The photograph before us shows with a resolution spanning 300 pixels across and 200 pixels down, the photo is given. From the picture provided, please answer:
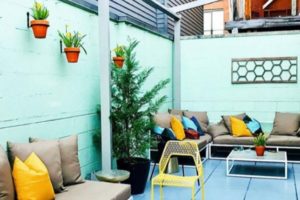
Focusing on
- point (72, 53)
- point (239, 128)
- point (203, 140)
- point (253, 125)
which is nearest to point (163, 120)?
point (203, 140)

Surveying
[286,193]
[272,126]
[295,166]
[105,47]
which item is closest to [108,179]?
[105,47]

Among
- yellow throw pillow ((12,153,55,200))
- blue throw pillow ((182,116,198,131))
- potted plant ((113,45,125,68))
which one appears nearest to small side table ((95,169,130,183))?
yellow throw pillow ((12,153,55,200))

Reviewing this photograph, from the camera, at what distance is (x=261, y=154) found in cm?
561

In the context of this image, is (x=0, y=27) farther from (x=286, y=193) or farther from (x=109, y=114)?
(x=286, y=193)

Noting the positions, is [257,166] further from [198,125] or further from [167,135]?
[167,135]

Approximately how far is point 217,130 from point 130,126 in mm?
2862

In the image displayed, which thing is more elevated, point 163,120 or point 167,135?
point 163,120

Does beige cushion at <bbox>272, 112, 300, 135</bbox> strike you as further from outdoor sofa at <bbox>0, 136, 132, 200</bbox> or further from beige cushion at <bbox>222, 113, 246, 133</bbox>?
outdoor sofa at <bbox>0, 136, 132, 200</bbox>

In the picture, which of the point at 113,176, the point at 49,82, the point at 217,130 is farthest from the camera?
the point at 217,130

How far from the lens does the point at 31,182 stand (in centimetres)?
285

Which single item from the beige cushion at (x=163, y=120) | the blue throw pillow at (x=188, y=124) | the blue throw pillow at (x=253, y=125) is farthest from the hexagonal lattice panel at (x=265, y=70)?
the beige cushion at (x=163, y=120)

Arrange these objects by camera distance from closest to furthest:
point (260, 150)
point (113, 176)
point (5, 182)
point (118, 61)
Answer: point (5, 182), point (113, 176), point (118, 61), point (260, 150)

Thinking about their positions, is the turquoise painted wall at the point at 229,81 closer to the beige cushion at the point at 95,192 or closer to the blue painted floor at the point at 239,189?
the blue painted floor at the point at 239,189

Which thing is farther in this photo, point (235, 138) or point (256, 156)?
point (235, 138)
